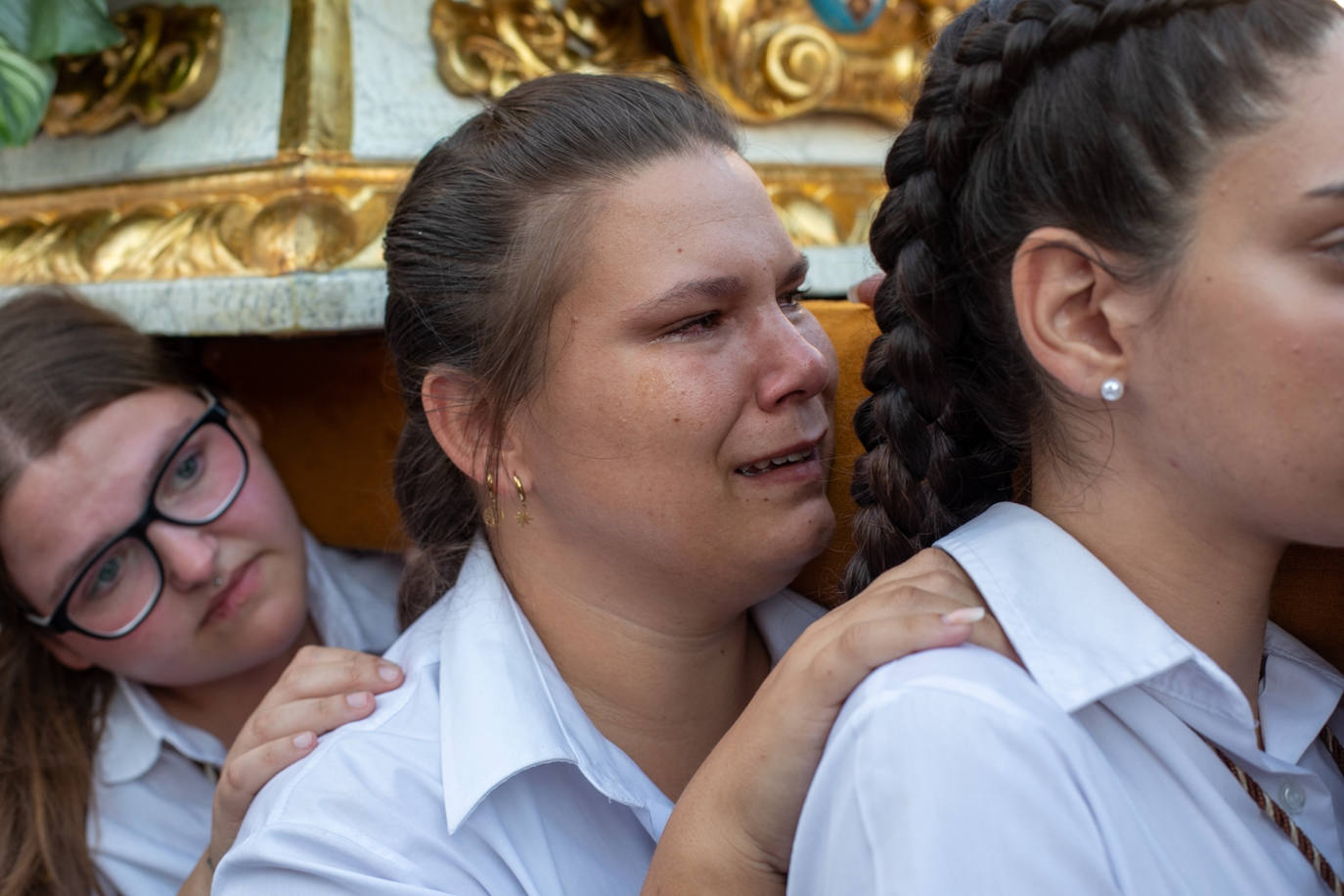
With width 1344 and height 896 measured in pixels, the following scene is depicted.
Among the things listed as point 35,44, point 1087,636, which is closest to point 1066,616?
point 1087,636

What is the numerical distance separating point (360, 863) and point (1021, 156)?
0.85 m

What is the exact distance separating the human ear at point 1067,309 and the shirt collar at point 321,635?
55.9 inches

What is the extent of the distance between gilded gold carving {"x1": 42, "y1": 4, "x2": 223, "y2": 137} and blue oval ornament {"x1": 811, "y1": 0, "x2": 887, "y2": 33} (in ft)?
3.10

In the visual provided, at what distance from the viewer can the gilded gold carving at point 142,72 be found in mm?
1877

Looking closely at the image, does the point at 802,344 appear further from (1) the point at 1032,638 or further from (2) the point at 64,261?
(2) the point at 64,261

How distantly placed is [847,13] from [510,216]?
950 millimetres

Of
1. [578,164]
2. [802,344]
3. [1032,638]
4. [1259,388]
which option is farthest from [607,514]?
[1259,388]

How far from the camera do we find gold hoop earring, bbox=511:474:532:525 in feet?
4.62

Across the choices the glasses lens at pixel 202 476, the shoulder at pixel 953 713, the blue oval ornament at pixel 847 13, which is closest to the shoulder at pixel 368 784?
the shoulder at pixel 953 713

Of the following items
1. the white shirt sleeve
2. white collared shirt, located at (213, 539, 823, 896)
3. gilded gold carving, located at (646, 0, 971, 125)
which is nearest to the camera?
the white shirt sleeve

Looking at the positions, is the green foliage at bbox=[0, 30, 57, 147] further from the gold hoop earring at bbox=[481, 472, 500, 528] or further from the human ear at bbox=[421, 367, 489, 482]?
the gold hoop earring at bbox=[481, 472, 500, 528]

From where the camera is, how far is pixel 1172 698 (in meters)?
0.92

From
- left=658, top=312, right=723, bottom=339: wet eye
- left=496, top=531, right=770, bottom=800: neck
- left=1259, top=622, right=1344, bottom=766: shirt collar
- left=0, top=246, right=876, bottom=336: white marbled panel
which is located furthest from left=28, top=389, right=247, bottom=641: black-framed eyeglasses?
left=1259, top=622, right=1344, bottom=766: shirt collar

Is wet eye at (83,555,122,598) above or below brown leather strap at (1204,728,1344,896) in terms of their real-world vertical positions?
below
